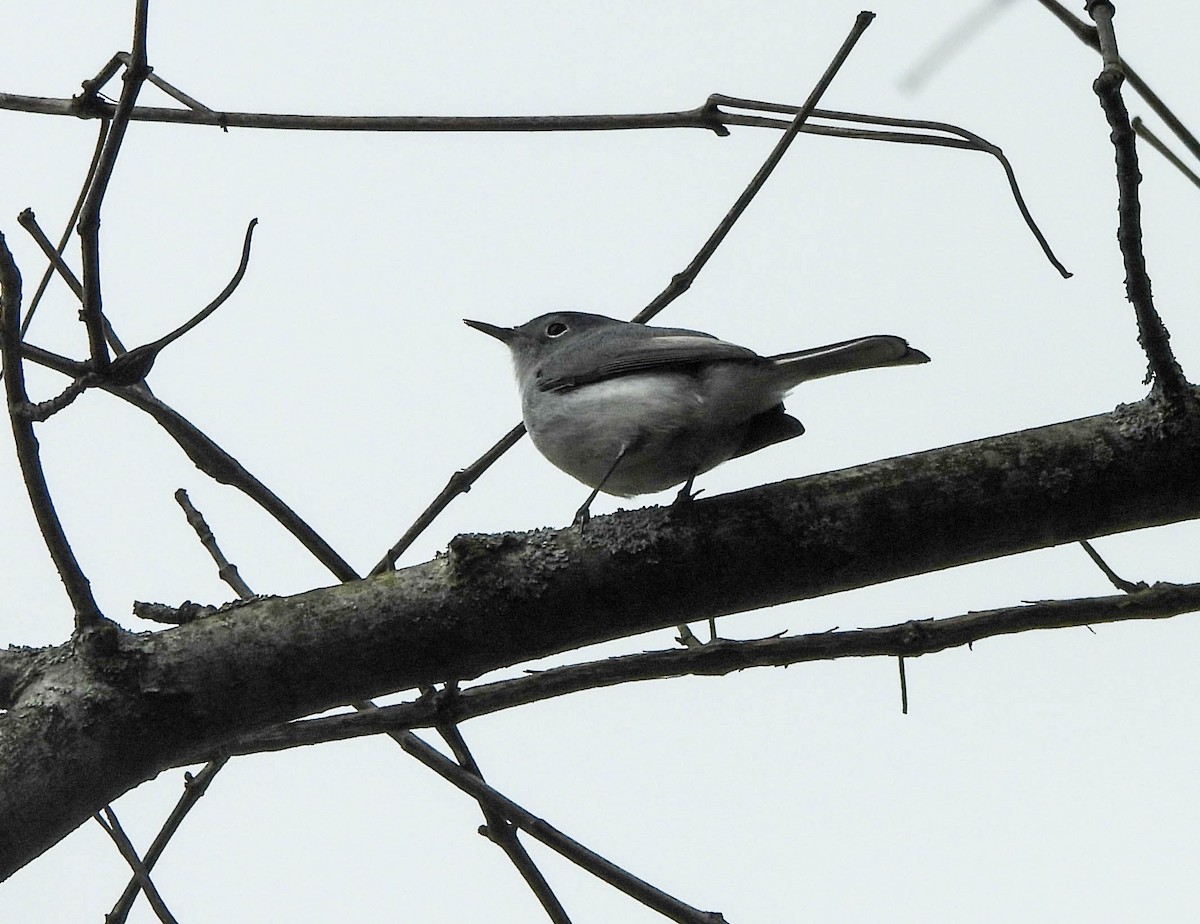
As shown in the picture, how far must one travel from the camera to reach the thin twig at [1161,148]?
200cm

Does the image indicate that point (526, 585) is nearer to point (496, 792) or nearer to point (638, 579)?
point (638, 579)

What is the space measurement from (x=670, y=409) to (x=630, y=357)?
31 cm

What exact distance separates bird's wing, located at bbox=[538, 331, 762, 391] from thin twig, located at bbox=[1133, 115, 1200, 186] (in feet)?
3.77

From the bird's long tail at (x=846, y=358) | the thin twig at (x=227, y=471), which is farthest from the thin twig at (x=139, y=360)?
the bird's long tail at (x=846, y=358)

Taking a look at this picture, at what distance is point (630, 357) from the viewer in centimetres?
340

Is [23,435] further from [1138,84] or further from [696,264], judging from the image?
[1138,84]

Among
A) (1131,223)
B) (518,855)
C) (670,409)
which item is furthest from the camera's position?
(670,409)

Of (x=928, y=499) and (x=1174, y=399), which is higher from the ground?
(x=1174, y=399)

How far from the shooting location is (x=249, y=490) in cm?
237

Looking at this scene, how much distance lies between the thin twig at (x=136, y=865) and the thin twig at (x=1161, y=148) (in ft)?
7.05

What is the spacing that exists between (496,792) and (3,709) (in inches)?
33.5

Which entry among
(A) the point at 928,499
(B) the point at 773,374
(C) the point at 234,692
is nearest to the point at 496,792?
(C) the point at 234,692

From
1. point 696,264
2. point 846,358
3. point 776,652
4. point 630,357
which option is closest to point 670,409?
point 630,357

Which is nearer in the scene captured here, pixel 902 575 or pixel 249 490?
pixel 902 575
